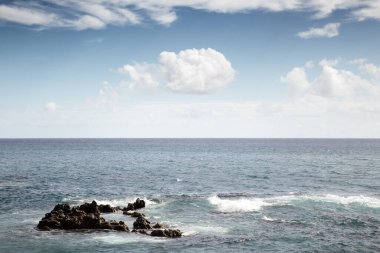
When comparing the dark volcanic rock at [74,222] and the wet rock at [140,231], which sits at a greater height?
the dark volcanic rock at [74,222]

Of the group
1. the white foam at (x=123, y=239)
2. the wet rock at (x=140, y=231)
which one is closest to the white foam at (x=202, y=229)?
the white foam at (x=123, y=239)

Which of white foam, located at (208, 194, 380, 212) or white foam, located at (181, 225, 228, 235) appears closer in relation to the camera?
white foam, located at (181, 225, 228, 235)

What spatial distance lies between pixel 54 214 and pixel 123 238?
12.1 m

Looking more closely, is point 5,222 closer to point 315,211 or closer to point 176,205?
point 176,205

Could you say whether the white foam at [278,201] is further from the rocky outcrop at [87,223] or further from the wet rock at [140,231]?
the wet rock at [140,231]

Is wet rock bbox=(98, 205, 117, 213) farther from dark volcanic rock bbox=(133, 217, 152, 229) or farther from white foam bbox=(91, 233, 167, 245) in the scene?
white foam bbox=(91, 233, 167, 245)

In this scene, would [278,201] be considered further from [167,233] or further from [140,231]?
[140,231]

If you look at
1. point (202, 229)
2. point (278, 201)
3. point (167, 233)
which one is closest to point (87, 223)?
point (167, 233)

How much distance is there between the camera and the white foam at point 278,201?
65875mm

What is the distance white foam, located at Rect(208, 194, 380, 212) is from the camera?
216 ft

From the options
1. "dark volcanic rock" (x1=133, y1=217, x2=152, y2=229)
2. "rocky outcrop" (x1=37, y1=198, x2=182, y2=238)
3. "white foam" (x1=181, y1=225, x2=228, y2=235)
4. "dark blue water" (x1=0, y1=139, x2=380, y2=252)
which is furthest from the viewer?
"dark volcanic rock" (x1=133, y1=217, x2=152, y2=229)

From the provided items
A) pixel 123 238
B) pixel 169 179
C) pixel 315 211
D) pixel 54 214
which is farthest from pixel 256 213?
pixel 169 179

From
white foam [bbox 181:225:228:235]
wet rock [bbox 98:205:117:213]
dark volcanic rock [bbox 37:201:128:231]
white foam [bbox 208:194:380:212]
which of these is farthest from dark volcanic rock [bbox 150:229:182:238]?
white foam [bbox 208:194:380:212]

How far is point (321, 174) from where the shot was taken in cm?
11575
